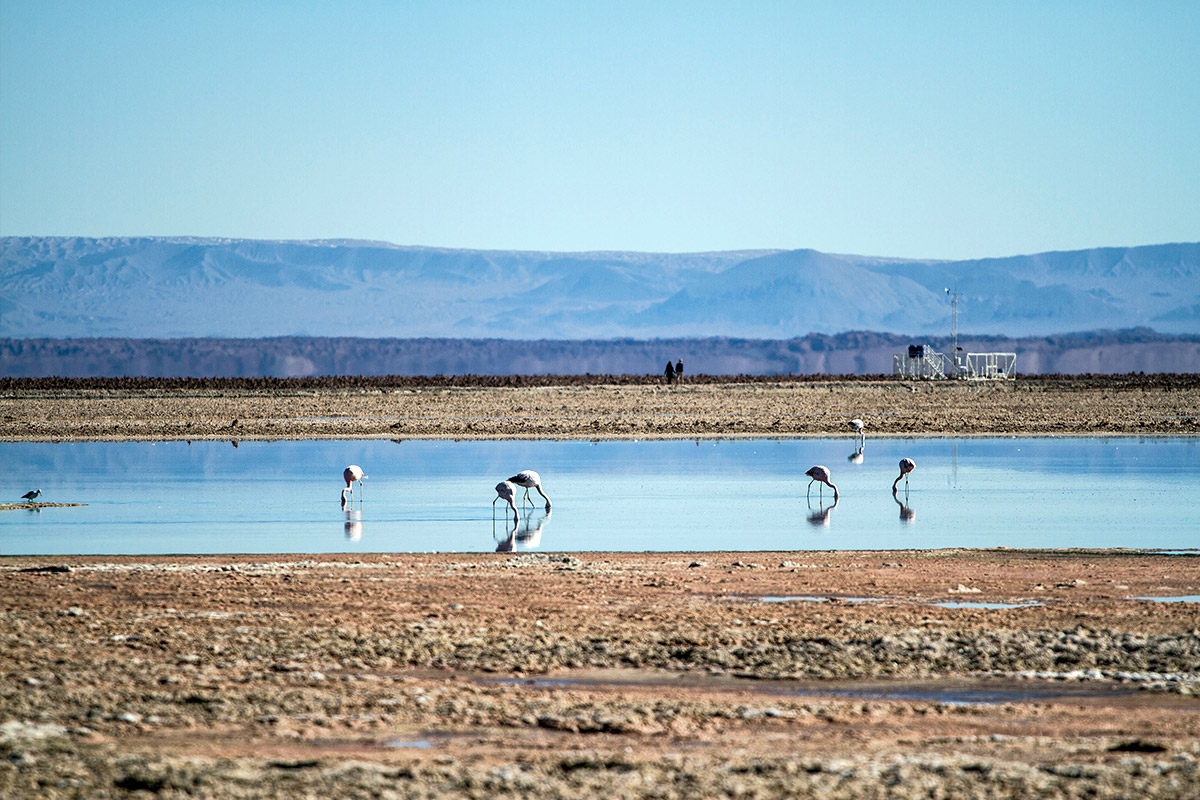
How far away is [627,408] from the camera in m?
46.8

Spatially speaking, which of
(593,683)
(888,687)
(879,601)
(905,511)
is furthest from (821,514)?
(593,683)

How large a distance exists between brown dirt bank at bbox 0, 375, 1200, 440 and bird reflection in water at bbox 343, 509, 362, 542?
1633cm

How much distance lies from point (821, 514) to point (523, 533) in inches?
169

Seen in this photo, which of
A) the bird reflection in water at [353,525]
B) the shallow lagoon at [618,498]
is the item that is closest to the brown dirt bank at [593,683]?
the shallow lagoon at [618,498]

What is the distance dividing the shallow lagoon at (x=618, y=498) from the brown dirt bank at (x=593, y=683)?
3.30 metres

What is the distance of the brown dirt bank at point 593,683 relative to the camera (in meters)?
6.91

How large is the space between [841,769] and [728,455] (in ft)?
76.0

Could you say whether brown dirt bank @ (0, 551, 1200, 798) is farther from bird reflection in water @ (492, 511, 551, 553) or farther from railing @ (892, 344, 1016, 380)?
railing @ (892, 344, 1016, 380)

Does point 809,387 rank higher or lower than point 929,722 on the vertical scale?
higher

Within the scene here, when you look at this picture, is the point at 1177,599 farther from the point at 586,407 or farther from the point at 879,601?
the point at 586,407

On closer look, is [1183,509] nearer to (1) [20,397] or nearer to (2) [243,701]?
(2) [243,701]

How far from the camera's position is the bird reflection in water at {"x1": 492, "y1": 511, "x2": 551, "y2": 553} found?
53.3ft

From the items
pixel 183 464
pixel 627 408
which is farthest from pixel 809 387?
pixel 183 464

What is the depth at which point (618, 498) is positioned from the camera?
70.2 feet
